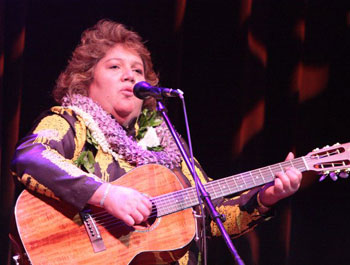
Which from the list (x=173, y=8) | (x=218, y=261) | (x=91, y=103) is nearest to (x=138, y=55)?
(x=91, y=103)

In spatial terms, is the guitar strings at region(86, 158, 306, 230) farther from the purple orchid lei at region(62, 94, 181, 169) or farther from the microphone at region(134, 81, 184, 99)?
the microphone at region(134, 81, 184, 99)

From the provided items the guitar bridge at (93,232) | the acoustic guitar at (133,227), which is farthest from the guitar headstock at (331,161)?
the guitar bridge at (93,232)

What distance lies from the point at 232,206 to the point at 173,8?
5.20 feet

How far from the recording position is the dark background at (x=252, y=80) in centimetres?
294

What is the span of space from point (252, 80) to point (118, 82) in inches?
44.6

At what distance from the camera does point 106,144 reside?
2248 mm

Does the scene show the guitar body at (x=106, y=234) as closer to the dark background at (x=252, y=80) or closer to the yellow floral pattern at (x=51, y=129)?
the yellow floral pattern at (x=51, y=129)

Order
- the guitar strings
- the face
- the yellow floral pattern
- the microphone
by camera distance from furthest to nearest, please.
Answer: the face → the yellow floral pattern → the guitar strings → the microphone

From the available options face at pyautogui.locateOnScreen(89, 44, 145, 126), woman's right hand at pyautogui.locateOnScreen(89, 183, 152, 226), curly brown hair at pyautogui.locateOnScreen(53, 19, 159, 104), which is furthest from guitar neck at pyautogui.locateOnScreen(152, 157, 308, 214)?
curly brown hair at pyautogui.locateOnScreen(53, 19, 159, 104)

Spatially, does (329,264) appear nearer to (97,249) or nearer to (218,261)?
(218,261)

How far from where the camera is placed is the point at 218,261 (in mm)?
2994

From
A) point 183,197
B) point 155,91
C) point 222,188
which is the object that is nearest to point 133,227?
point 183,197

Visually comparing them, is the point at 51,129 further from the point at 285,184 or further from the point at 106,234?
the point at 285,184

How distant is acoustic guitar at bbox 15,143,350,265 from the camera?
1.77 meters
